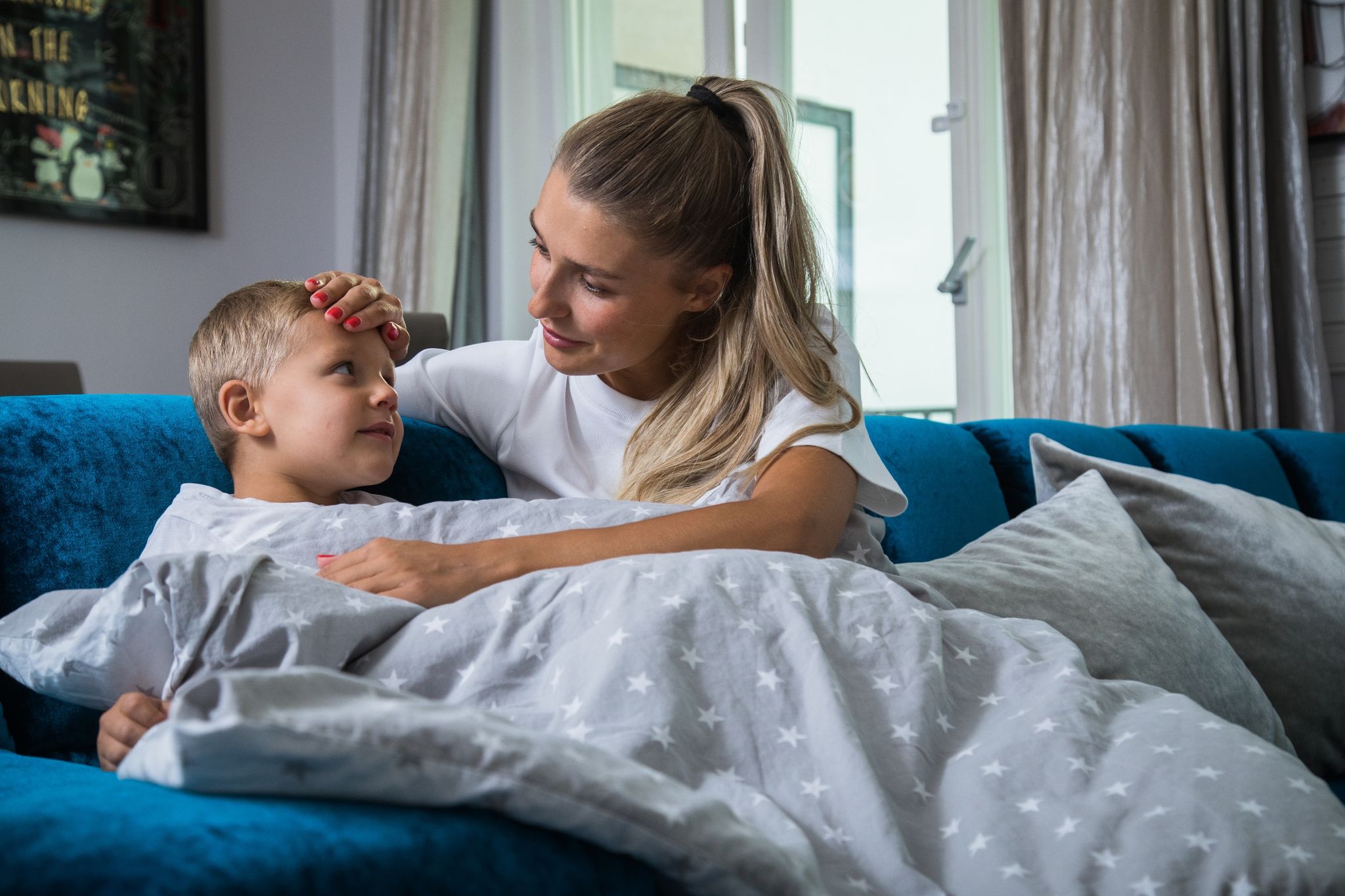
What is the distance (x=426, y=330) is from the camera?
195 cm

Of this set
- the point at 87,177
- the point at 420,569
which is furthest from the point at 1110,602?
the point at 87,177

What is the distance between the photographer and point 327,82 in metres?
4.13

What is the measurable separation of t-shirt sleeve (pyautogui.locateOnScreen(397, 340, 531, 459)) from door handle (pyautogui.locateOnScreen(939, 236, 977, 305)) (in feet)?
6.34

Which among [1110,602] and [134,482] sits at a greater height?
[134,482]

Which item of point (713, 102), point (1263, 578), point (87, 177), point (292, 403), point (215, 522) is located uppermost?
point (87, 177)

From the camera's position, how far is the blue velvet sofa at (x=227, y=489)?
0.43 meters

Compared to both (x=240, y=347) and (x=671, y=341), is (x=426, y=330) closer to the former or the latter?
(x=671, y=341)

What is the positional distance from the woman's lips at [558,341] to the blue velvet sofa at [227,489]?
0.16 metres

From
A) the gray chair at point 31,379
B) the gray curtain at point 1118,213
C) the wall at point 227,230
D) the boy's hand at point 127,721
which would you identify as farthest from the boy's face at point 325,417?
the wall at point 227,230

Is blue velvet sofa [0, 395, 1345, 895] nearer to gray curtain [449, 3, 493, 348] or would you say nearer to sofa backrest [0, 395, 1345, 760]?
sofa backrest [0, 395, 1345, 760]

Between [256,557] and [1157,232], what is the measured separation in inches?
91.9

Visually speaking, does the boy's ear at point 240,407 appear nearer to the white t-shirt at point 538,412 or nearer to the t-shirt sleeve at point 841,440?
Result: the white t-shirt at point 538,412

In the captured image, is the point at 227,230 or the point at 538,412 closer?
the point at 538,412

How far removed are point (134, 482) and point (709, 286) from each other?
63 centimetres
